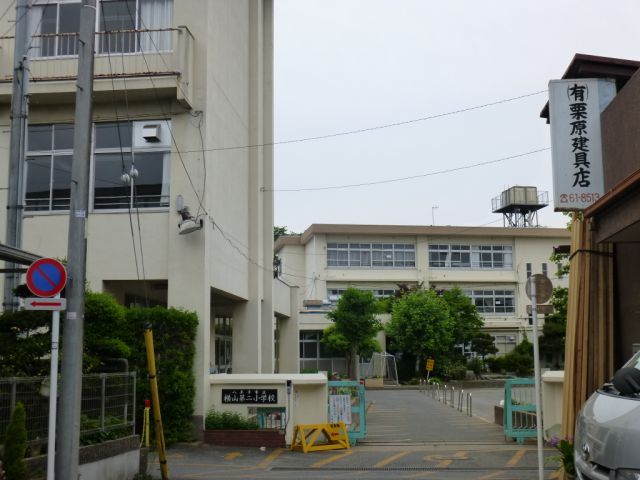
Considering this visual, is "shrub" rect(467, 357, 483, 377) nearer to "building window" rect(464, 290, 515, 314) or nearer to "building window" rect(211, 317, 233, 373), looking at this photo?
"building window" rect(464, 290, 515, 314)

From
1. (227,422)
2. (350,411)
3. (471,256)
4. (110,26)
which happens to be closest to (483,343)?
(471,256)

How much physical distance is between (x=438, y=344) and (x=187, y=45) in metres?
32.3

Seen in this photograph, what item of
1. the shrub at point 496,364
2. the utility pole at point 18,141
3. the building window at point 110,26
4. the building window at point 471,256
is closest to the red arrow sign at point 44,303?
the utility pole at point 18,141

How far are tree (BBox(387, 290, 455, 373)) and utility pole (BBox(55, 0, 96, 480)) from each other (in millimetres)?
38252

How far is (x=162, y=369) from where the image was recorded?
17172 millimetres

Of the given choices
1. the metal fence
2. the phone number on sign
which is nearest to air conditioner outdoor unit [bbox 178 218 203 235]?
the metal fence

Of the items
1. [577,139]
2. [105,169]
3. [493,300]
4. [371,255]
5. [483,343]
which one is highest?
[371,255]

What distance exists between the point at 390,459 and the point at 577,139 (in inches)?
288

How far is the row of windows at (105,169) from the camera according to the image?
18.8 metres

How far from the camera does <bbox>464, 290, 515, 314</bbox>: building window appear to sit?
2178 inches

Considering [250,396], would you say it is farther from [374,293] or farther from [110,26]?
[374,293]

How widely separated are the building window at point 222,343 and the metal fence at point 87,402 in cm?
1562

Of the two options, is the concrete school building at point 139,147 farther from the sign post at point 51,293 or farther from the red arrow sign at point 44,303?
the red arrow sign at point 44,303

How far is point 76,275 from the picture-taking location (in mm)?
9414
